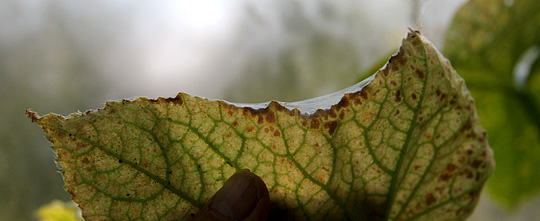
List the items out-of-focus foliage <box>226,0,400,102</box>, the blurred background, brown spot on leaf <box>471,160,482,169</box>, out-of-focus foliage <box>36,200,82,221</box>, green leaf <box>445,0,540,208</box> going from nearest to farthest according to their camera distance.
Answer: brown spot on leaf <box>471,160,482,169</box> < out-of-focus foliage <box>36,200,82,221</box> < green leaf <box>445,0,540,208</box> < the blurred background < out-of-focus foliage <box>226,0,400,102</box>

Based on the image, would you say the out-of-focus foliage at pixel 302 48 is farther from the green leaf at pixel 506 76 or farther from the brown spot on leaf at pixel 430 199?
the brown spot on leaf at pixel 430 199

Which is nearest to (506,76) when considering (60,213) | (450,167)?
(450,167)

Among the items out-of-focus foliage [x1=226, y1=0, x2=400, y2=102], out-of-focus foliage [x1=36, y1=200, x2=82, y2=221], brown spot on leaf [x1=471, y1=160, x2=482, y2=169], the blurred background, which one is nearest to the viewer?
brown spot on leaf [x1=471, y1=160, x2=482, y2=169]

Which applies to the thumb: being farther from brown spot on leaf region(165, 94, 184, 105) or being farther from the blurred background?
the blurred background

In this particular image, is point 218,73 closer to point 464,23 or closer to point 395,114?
point 464,23

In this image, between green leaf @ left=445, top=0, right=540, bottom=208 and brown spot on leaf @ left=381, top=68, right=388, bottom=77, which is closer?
brown spot on leaf @ left=381, top=68, right=388, bottom=77

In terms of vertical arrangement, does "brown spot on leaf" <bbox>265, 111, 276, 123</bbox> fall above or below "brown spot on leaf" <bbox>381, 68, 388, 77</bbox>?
below

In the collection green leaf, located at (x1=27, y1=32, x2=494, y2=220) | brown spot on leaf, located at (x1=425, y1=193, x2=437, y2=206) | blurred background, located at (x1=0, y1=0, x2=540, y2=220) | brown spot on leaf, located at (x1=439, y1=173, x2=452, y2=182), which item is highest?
blurred background, located at (x1=0, y1=0, x2=540, y2=220)

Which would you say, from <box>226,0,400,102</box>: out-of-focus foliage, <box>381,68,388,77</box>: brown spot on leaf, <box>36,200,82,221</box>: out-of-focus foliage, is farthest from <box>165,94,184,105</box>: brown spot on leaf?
<box>226,0,400,102</box>: out-of-focus foliage

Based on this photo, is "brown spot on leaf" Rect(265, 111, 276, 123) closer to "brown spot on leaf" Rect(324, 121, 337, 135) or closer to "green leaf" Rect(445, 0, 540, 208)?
"brown spot on leaf" Rect(324, 121, 337, 135)
